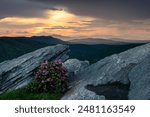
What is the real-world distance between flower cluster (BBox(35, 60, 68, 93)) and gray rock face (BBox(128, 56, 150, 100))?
473cm

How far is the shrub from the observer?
2408cm

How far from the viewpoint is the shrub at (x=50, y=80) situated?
2408cm

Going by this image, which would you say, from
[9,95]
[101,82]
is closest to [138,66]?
[101,82]

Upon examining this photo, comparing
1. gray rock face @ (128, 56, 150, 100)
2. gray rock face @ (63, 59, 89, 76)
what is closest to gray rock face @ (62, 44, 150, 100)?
gray rock face @ (128, 56, 150, 100)

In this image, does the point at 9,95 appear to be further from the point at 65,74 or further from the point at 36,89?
the point at 65,74

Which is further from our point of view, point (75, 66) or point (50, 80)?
point (75, 66)

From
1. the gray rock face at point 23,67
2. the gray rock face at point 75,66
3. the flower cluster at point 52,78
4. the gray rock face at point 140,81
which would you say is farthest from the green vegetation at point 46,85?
the gray rock face at point 23,67

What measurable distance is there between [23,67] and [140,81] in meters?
15.3

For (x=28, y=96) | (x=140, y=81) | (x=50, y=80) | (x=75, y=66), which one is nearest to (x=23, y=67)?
(x=75, y=66)

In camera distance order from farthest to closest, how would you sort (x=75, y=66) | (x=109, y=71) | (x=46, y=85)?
(x=75, y=66)
(x=109, y=71)
(x=46, y=85)

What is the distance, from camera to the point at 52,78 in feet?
79.2

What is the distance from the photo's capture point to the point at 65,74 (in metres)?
25.1

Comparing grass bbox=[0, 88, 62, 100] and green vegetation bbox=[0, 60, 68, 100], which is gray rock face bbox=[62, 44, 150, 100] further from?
green vegetation bbox=[0, 60, 68, 100]

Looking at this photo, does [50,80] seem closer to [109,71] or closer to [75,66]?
[109,71]
